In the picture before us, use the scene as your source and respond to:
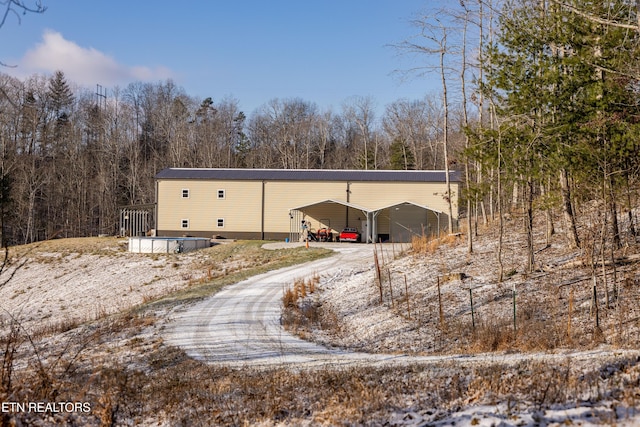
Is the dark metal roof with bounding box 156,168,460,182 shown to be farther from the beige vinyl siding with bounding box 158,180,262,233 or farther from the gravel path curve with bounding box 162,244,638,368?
the gravel path curve with bounding box 162,244,638,368

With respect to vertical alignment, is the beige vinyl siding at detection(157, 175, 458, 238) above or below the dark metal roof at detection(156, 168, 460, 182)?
below

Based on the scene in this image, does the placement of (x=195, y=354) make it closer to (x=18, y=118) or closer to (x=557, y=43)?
(x=557, y=43)

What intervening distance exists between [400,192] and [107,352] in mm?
26310

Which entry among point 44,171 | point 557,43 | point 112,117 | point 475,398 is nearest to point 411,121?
point 112,117

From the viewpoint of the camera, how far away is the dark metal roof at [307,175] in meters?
35.7

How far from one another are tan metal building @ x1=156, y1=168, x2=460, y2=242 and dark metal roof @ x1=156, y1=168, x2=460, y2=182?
0.06 m

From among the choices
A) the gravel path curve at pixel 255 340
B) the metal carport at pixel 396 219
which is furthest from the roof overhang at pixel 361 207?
the gravel path curve at pixel 255 340

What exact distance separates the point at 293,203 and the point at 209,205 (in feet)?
18.2

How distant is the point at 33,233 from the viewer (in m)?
48.4

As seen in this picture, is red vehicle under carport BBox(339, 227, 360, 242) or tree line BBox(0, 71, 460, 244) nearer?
red vehicle under carport BBox(339, 227, 360, 242)

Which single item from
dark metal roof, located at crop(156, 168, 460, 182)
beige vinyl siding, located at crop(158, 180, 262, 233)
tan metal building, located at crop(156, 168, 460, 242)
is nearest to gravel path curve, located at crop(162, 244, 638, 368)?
tan metal building, located at crop(156, 168, 460, 242)

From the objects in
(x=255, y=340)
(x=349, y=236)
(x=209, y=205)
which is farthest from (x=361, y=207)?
(x=255, y=340)

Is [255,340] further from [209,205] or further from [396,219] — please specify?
[209,205]

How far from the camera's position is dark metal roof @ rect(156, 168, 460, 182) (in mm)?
A: 35688
